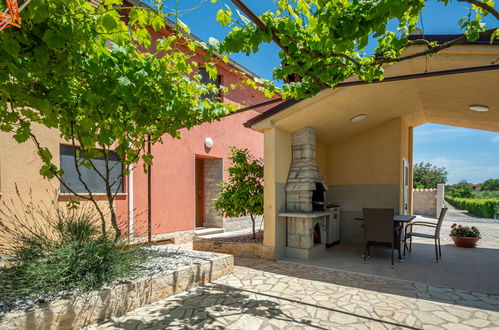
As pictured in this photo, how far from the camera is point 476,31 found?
2.43m

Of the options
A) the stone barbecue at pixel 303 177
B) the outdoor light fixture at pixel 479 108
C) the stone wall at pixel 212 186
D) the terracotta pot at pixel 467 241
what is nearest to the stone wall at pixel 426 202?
the terracotta pot at pixel 467 241

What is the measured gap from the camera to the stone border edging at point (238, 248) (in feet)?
19.8

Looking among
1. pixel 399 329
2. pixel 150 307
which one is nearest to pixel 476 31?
pixel 399 329

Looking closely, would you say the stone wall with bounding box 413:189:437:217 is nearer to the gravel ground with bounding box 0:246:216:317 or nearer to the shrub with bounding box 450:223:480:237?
the shrub with bounding box 450:223:480:237

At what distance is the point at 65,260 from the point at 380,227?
5.26 m

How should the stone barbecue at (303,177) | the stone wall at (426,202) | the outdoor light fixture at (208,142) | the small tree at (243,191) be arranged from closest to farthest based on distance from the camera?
the stone barbecue at (303,177) → the small tree at (243,191) → the outdoor light fixture at (208,142) → the stone wall at (426,202)

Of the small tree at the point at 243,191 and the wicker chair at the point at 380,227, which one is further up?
the small tree at the point at 243,191

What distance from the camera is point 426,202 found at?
1570cm

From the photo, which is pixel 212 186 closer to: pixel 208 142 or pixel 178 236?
pixel 208 142

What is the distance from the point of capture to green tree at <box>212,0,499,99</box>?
205cm

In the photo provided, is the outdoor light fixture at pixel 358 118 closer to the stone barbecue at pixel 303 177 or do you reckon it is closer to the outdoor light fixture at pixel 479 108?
the stone barbecue at pixel 303 177

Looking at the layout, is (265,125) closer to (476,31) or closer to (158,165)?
(158,165)

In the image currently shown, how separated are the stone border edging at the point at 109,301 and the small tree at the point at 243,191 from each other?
207 cm

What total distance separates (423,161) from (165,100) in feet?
122
